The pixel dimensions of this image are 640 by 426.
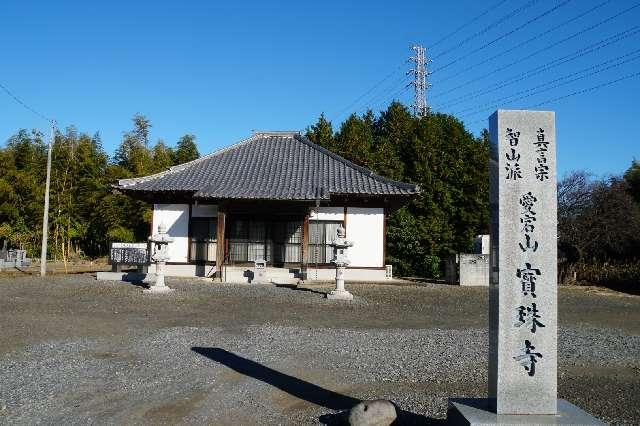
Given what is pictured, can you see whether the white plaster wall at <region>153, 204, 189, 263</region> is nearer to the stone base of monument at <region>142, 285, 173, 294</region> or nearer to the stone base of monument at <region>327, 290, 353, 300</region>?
the stone base of monument at <region>142, 285, 173, 294</region>

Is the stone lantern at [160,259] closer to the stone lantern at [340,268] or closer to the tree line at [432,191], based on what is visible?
the stone lantern at [340,268]

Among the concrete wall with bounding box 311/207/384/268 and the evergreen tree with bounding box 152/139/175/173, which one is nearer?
the concrete wall with bounding box 311/207/384/268

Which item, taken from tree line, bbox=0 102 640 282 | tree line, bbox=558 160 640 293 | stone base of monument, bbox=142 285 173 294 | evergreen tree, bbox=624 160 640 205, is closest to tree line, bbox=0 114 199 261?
tree line, bbox=0 102 640 282

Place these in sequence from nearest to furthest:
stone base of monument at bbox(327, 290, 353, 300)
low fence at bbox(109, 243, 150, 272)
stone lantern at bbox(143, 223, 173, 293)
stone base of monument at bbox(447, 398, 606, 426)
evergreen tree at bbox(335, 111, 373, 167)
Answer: stone base of monument at bbox(447, 398, 606, 426) < stone base of monument at bbox(327, 290, 353, 300) < stone lantern at bbox(143, 223, 173, 293) < low fence at bbox(109, 243, 150, 272) < evergreen tree at bbox(335, 111, 373, 167)

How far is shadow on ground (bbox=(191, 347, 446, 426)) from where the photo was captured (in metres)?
4.26

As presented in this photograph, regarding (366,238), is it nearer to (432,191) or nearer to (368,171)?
(368,171)

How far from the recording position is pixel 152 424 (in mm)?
4109

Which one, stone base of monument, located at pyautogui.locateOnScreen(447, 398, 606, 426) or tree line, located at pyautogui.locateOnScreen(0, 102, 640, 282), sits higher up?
tree line, located at pyautogui.locateOnScreen(0, 102, 640, 282)

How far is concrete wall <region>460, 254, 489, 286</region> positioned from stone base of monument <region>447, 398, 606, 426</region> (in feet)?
50.2

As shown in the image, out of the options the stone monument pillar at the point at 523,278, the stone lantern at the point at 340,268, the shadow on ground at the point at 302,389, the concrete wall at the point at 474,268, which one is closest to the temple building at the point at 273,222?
the concrete wall at the point at 474,268

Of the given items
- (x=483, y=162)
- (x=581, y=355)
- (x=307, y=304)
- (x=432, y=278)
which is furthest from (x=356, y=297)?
(x=483, y=162)

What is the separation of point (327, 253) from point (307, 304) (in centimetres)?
666

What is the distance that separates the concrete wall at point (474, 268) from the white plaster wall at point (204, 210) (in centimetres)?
937

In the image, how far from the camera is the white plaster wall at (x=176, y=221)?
61.2 feet
